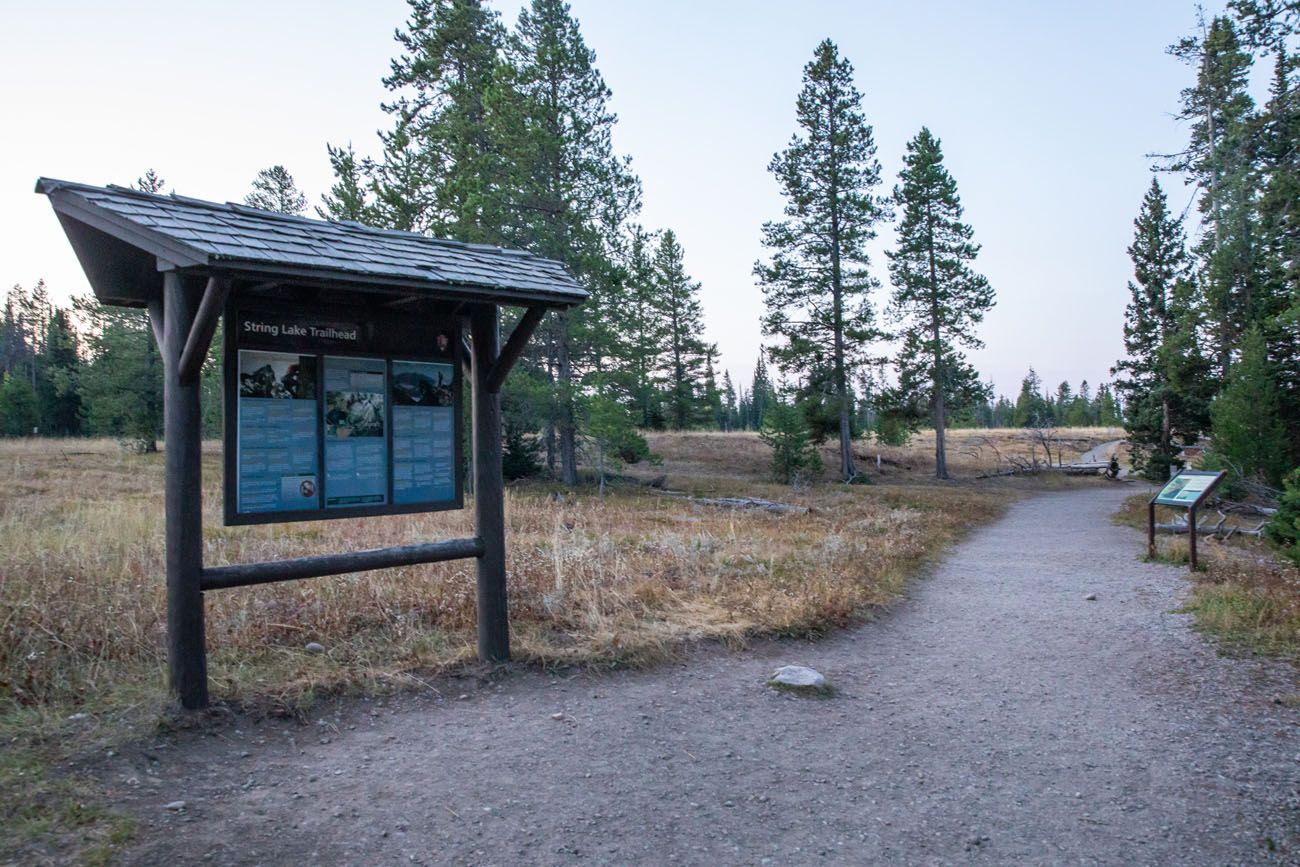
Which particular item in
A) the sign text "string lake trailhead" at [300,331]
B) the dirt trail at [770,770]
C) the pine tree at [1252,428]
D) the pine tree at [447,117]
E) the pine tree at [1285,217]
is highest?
the pine tree at [447,117]

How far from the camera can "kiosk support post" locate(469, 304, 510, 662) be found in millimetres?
6152

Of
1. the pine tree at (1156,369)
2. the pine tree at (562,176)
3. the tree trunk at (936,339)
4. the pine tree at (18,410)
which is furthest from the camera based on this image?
the pine tree at (18,410)

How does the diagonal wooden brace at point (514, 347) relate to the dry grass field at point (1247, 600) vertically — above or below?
above

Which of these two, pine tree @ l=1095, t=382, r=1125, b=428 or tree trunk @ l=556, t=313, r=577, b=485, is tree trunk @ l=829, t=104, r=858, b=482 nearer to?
tree trunk @ l=556, t=313, r=577, b=485

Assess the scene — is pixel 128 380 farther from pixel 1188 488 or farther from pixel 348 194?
pixel 1188 488

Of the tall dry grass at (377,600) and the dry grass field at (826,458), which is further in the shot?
the dry grass field at (826,458)

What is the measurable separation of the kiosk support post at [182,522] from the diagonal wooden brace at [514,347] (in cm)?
211

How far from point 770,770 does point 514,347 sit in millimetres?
3521

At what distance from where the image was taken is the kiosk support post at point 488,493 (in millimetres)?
6152

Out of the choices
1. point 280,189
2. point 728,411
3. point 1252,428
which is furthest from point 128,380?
point 728,411

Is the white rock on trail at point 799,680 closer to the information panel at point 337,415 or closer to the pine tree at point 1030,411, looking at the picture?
the information panel at point 337,415

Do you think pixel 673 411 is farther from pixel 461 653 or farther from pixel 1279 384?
pixel 461 653

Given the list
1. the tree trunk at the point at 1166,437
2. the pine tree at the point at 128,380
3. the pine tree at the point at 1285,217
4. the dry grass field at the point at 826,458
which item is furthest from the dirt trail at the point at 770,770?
the pine tree at the point at 128,380

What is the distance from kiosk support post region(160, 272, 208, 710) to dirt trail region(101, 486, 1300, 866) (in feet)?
1.55
